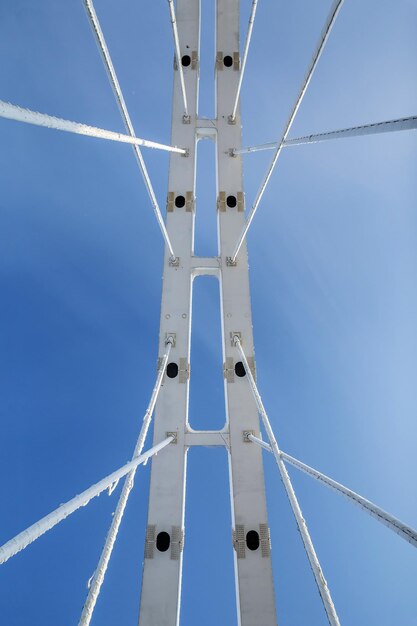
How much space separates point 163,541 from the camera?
3357 mm

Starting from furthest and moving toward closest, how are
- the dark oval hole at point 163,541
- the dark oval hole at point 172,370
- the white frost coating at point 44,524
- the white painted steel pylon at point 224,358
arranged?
1. the dark oval hole at point 172,370
2. the dark oval hole at point 163,541
3. the white painted steel pylon at point 224,358
4. the white frost coating at point 44,524

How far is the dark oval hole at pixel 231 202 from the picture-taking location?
447cm

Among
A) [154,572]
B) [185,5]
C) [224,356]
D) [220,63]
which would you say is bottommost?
[154,572]

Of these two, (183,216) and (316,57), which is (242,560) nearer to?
(183,216)

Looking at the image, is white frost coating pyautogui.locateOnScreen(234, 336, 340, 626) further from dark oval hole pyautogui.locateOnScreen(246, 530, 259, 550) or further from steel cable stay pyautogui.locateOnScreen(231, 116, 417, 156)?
steel cable stay pyautogui.locateOnScreen(231, 116, 417, 156)

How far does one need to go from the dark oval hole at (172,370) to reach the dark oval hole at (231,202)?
1.89 metres

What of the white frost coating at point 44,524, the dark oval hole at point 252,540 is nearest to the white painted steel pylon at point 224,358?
the dark oval hole at point 252,540

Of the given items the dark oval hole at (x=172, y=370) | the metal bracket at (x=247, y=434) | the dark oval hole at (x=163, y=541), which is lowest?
the dark oval hole at (x=163, y=541)

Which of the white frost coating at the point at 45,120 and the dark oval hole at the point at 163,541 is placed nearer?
the white frost coating at the point at 45,120

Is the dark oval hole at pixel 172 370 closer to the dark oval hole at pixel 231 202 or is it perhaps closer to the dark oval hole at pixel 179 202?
the dark oval hole at pixel 179 202

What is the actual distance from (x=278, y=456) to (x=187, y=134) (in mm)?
3688

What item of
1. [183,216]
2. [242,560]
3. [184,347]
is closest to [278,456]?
[242,560]

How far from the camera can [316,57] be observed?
2.03 m

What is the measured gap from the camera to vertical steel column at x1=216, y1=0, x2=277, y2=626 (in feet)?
10.7
